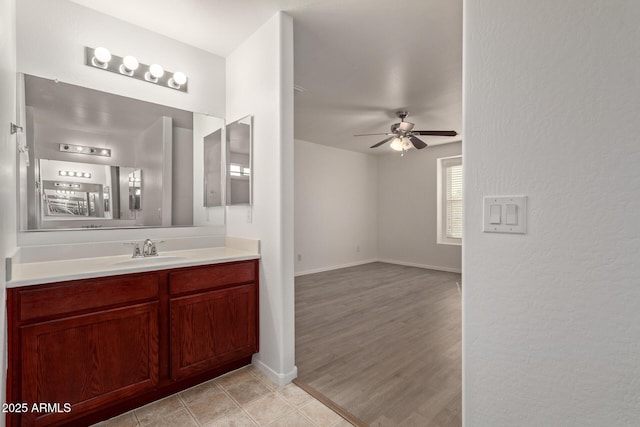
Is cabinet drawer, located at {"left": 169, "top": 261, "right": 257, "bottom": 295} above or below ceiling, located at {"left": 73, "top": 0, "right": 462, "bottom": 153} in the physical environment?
below

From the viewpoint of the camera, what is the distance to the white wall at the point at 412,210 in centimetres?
553

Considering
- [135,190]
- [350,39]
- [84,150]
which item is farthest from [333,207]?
[84,150]

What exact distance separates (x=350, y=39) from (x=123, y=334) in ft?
8.16

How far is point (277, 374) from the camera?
196 cm

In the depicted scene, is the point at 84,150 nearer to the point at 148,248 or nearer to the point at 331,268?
the point at 148,248

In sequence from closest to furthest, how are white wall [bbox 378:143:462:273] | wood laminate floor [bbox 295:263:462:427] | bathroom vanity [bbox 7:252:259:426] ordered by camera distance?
bathroom vanity [bbox 7:252:259:426] → wood laminate floor [bbox 295:263:462:427] → white wall [bbox 378:143:462:273]

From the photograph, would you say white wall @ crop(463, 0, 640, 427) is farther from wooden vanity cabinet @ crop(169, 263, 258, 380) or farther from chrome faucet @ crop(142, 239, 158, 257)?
chrome faucet @ crop(142, 239, 158, 257)

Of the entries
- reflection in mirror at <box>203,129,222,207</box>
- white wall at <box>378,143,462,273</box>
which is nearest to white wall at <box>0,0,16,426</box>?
reflection in mirror at <box>203,129,222,207</box>

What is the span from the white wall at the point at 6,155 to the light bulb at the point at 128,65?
0.53m

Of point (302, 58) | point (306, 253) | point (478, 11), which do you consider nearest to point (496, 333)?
point (478, 11)

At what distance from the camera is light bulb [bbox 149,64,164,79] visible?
7.04 ft

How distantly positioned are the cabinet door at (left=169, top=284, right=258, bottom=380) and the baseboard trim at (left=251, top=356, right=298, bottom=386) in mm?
127

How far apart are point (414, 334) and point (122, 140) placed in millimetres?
2947

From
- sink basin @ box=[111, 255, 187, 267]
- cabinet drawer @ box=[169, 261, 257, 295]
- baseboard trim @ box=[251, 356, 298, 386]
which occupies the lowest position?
baseboard trim @ box=[251, 356, 298, 386]
